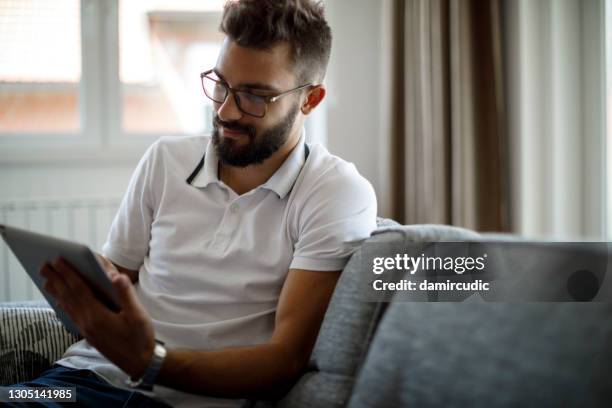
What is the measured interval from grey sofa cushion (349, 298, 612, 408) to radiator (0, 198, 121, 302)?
2.13m

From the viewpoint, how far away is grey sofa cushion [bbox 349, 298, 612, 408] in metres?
0.73

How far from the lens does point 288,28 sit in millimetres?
1400

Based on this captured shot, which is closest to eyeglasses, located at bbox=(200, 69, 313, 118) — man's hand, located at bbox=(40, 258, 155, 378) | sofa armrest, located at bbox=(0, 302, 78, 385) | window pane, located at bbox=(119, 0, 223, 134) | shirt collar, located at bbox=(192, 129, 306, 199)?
shirt collar, located at bbox=(192, 129, 306, 199)

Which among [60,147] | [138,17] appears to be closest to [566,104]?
[138,17]

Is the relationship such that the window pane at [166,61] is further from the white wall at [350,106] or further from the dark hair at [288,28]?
the dark hair at [288,28]

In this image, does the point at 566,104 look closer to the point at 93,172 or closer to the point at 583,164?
the point at 583,164

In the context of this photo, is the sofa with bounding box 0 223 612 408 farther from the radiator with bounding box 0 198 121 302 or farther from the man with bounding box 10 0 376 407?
the radiator with bounding box 0 198 121 302

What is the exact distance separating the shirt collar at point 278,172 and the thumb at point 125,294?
16.3 inches

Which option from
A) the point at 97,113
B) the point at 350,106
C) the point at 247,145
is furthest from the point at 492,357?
the point at 97,113

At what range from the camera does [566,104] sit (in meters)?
2.38

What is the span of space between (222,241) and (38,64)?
79.9 inches

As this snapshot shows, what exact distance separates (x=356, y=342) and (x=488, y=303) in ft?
0.93

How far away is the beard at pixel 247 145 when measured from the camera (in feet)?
4.49

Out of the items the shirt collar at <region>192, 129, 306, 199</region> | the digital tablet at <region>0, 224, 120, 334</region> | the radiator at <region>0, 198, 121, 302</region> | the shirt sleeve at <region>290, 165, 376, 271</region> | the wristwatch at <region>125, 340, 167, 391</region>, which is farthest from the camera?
the radiator at <region>0, 198, 121, 302</region>
